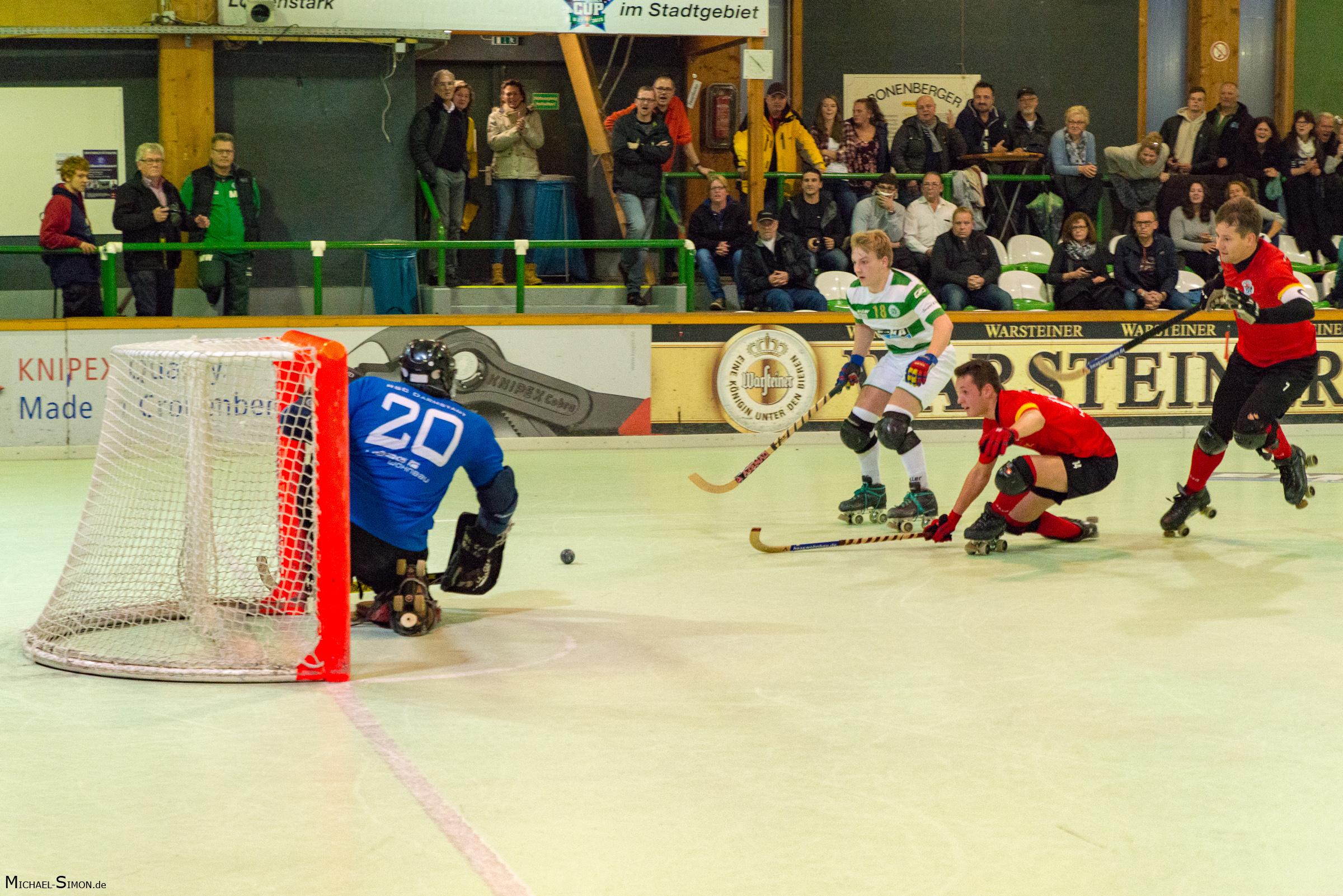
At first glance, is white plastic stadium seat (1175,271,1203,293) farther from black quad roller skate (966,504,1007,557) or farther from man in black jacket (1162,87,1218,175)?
black quad roller skate (966,504,1007,557)

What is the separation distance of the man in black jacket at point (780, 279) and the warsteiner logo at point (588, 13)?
2.41m

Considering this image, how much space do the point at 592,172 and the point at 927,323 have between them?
7.91 meters

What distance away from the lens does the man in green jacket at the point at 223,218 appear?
12.2 metres

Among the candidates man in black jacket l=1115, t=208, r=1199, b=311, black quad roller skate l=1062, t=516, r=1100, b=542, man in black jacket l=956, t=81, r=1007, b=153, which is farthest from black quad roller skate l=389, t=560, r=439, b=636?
man in black jacket l=956, t=81, r=1007, b=153

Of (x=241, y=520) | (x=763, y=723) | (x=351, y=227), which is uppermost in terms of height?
(x=351, y=227)

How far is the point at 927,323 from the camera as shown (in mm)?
8086

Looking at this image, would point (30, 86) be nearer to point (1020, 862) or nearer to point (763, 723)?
point (763, 723)

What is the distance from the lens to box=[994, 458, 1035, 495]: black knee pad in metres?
7.16

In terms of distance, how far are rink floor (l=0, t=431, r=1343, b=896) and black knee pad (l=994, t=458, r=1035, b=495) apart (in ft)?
1.29

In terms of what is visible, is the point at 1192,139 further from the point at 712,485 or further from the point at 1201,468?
the point at 712,485

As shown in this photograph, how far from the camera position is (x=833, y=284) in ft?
43.9

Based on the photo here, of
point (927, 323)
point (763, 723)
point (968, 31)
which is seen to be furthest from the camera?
point (968, 31)

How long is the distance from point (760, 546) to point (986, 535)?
1128mm

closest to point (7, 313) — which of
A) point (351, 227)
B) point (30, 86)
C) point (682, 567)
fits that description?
point (30, 86)
